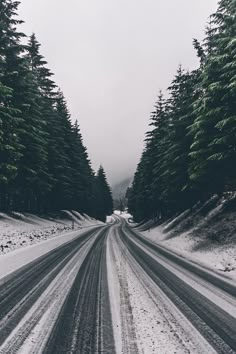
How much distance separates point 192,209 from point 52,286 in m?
21.5

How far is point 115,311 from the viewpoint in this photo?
5.82 meters

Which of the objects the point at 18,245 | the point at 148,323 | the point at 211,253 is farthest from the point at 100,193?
the point at 148,323

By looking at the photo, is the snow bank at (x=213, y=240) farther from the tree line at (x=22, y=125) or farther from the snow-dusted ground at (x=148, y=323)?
the tree line at (x=22, y=125)

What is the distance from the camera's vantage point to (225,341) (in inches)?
180

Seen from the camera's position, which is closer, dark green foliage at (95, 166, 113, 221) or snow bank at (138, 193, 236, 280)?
snow bank at (138, 193, 236, 280)

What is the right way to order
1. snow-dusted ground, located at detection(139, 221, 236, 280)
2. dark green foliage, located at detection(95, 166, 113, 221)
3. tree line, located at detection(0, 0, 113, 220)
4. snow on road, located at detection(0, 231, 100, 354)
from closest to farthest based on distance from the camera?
snow on road, located at detection(0, 231, 100, 354)
snow-dusted ground, located at detection(139, 221, 236, 280)
tree line, located at detection(0, 0, 113, 220)
dark green foliage, located at detection(95, 166, 113, 221)

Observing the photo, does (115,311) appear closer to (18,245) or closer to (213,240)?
(213,240)

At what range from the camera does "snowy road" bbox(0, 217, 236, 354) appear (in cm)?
431

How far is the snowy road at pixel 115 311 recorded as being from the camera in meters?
4.31

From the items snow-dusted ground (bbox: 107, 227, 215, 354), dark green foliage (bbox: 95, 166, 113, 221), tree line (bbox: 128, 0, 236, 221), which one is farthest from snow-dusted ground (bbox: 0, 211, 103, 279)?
dark green foliage (bbox: 95, 166, 113, 221)

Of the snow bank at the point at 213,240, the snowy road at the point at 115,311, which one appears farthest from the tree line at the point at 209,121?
the snowy road at the point at 115,311

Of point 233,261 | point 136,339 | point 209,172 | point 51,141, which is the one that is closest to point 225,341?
point 136,339

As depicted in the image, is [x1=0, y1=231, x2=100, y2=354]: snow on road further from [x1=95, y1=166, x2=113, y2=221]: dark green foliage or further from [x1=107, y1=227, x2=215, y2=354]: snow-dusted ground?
[x1=95, y1=166, x2=113, y2=221]: dark green foliage

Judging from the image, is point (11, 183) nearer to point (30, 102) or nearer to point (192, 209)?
point (30, 102)
